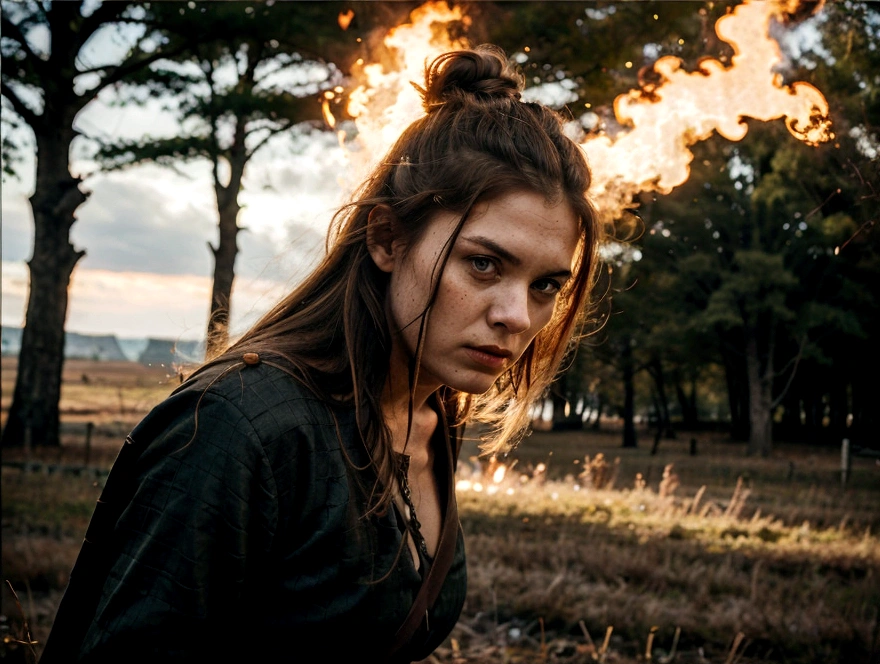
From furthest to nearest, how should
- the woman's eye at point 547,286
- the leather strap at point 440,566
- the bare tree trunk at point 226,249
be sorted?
the bare tree trunk at point 226,249 → the woman's eye at point 547,286 → the leather strap at point 440,566

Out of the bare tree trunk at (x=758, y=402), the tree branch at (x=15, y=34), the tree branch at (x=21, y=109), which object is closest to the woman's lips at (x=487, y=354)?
the tree branch at (x=15, y=34)

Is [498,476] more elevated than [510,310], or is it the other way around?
[510,310]

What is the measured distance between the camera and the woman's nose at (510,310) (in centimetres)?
185

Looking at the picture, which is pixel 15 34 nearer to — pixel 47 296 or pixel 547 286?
pixel 47 296

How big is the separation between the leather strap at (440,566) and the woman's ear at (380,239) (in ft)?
1.79

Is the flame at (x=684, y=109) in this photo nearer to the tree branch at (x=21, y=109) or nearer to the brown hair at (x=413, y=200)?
the brown hair at (x=413, y=200)

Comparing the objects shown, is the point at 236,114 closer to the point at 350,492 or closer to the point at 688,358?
the point at 350,492

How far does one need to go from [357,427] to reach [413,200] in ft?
1.87

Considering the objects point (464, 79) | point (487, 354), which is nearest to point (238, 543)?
point (487, 354)

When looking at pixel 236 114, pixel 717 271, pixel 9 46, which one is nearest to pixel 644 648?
pixel 236 114

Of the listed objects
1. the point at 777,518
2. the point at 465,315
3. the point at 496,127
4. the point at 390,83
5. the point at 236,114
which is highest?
the point at 236,114

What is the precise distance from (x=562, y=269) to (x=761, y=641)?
458cm

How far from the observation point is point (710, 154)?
69.4 ft

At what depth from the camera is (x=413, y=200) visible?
1.89 m
